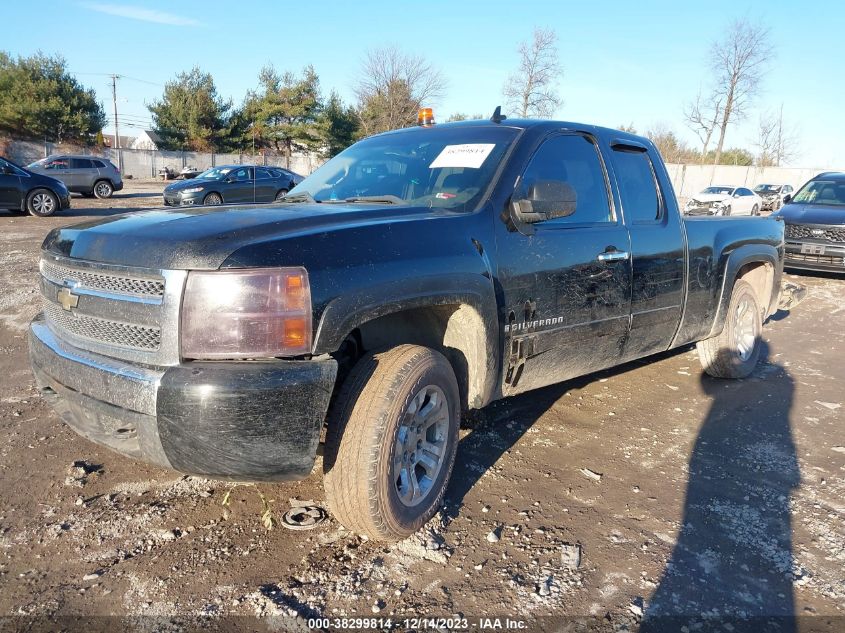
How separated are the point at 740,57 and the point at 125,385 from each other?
4478 cm

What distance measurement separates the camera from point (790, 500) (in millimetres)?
3107

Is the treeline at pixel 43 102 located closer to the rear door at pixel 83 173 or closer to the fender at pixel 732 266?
the rear door at pixel 83 173

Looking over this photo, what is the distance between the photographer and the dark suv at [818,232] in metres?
9.98

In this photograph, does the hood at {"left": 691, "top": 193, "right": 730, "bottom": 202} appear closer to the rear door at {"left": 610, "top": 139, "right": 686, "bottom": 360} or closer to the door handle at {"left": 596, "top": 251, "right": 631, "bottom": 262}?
the rear door at {"left": 610, "top": 139, "right": 686, "bottom": 360}

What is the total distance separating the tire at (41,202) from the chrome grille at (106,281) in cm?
1517

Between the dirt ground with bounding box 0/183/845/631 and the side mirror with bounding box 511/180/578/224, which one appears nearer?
the dirt ground with bounding box 0/183/845/631

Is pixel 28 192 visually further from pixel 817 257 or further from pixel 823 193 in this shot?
pixel 823 193

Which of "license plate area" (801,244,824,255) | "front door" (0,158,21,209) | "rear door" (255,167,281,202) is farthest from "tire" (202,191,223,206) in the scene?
"license plate area" (801,244,824,255)

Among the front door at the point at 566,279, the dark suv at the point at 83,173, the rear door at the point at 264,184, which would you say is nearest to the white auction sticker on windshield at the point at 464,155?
the front door at the point at 566,279

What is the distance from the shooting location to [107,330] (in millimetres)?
2334

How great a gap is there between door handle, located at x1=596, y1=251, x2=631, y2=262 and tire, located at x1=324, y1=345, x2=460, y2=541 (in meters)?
1.28

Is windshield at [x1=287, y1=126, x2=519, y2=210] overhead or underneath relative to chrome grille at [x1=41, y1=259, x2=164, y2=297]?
overhead

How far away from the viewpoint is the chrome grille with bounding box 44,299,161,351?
2.19 meters

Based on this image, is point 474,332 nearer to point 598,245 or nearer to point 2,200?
point 598,245
